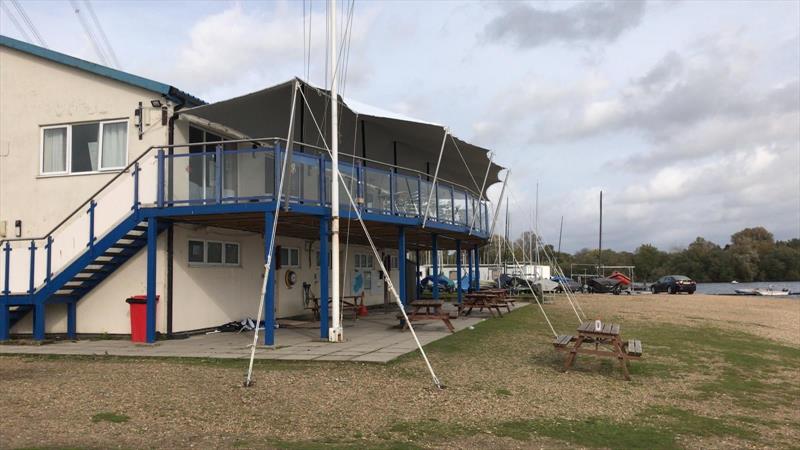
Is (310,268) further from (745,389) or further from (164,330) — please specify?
(745,389)

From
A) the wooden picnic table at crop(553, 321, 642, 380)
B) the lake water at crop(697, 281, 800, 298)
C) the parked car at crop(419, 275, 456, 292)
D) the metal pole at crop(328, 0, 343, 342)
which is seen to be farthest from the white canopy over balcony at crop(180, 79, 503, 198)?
the lake water at crop(697, 281, 800, 298)

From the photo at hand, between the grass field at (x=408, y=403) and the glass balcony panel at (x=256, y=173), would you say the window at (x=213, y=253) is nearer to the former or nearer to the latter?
the glass balcony panel at (x=256, y=173)

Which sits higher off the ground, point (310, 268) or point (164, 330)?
point (310, 268)

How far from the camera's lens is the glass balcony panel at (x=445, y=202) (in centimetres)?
1848

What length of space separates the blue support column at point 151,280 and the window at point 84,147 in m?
2.38

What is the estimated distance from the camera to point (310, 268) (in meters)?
20.4

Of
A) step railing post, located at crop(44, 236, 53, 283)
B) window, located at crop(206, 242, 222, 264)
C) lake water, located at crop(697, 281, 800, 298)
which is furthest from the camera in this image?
lake water, located at crop(697, 281, 800, 298)

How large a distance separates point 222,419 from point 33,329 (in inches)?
385

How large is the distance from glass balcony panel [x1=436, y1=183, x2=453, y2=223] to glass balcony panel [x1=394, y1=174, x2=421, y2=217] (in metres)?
1.47

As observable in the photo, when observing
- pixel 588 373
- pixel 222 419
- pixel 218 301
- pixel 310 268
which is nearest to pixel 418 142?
pixel 310 268

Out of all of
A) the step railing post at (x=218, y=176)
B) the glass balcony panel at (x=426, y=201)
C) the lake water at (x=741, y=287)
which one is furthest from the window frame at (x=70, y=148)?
the lake water at (x=741, y=287)

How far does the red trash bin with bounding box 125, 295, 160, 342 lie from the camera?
43.2 feet

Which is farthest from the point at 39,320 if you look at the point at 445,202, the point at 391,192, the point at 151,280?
the point at 445,202

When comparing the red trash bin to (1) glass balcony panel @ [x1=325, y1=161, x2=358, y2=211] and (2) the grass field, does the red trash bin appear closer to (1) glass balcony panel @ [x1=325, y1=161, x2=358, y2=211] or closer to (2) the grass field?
(2) the grass field
